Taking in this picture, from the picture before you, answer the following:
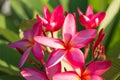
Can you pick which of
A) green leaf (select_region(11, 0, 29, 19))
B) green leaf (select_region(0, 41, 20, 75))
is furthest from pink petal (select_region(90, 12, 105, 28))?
green leaf (select_region(11, 0, 29, 19))

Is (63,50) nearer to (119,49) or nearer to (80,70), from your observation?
(80,70)

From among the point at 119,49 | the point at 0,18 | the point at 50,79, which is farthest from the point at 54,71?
the point at 0,18

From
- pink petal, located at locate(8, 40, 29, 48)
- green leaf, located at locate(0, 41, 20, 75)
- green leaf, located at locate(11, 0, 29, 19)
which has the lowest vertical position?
green leaf, located at locate(0, 41, 20, 75)

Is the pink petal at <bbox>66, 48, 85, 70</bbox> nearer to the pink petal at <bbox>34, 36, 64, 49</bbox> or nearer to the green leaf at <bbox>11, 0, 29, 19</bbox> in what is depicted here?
the pink petal at <bbox>34, 36, 64, 49</bbox>

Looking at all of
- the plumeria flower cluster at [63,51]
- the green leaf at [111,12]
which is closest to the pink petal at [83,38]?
the plumeria flower cluster at [63,51]

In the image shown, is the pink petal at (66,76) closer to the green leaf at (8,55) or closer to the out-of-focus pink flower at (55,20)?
the out-of-focus pink flower at (55,20)
